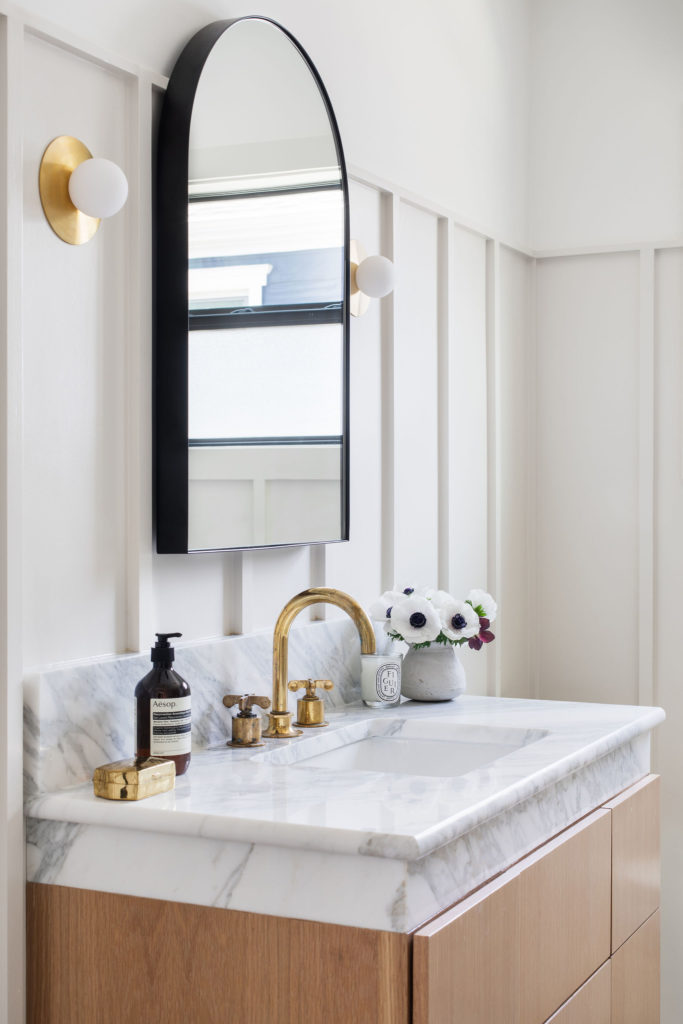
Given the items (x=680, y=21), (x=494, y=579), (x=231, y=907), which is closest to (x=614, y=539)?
(x=494, y=579)

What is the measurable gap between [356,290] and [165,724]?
3.08 feet

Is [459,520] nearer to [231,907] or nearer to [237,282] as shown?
[237,282]

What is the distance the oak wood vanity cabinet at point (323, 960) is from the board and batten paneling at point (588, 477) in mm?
1213

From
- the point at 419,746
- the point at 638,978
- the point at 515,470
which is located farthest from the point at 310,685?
the point at 515,470

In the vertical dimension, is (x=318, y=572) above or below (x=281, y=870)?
above

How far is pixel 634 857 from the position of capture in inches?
69.9

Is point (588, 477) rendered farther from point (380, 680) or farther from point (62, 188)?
point (62, 188)

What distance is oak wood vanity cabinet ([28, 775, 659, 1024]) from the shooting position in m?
1.16

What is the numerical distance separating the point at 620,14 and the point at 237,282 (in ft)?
5.16

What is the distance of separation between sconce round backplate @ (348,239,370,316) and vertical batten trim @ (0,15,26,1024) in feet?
2.59

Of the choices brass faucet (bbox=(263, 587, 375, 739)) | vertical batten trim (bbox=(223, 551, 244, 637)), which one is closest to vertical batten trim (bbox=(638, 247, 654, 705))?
brass faucet (bbox=(263, 587, 375, 739))

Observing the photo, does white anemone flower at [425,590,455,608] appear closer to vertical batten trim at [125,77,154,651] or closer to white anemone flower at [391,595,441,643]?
white anemone flower at [391,595,441,643]

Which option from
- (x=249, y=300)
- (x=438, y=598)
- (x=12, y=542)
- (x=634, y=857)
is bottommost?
(x=634, y=857)

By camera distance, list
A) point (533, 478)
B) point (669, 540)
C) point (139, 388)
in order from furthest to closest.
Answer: point (533, 478), point (669, 540), point (139, 388)
